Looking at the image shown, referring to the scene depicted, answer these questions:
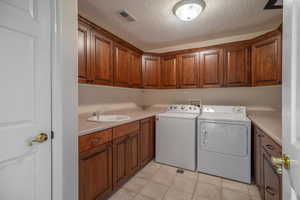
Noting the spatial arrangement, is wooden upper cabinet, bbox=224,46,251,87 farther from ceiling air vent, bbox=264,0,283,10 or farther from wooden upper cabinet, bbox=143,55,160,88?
wooden upper cabinet, bbox=143,55,160,88

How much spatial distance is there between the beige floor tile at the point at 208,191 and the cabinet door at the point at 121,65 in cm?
194


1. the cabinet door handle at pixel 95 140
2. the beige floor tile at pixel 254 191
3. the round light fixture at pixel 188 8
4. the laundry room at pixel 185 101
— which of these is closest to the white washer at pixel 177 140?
the laundry room at pixel 185 101

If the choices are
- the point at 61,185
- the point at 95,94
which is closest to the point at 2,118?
the point at 61,185

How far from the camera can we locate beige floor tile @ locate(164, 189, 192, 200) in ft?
5.26

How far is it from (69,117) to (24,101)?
297mm

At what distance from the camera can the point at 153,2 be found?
166 centimetres

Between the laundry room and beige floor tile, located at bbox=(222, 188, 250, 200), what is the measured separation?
13 millimetres

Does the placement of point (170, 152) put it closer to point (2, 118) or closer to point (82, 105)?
point (82, 105)

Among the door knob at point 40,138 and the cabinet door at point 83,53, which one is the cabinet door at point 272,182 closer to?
the door knob at point 40,138

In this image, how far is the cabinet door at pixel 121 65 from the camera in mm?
2125

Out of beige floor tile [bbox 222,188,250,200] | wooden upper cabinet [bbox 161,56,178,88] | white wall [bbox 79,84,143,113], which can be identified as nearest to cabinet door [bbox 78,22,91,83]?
white wall [bbox 79,84,143,113]

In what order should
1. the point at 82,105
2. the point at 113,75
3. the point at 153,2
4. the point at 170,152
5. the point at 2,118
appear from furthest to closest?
1. the point at 170,152
2. the point at 113,75
3. the point at 82,105
4. the point at 153,2
5. the point at 2,118

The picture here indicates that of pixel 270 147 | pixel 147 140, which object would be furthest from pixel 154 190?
pixel 270 147

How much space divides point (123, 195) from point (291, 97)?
189 centimetres
